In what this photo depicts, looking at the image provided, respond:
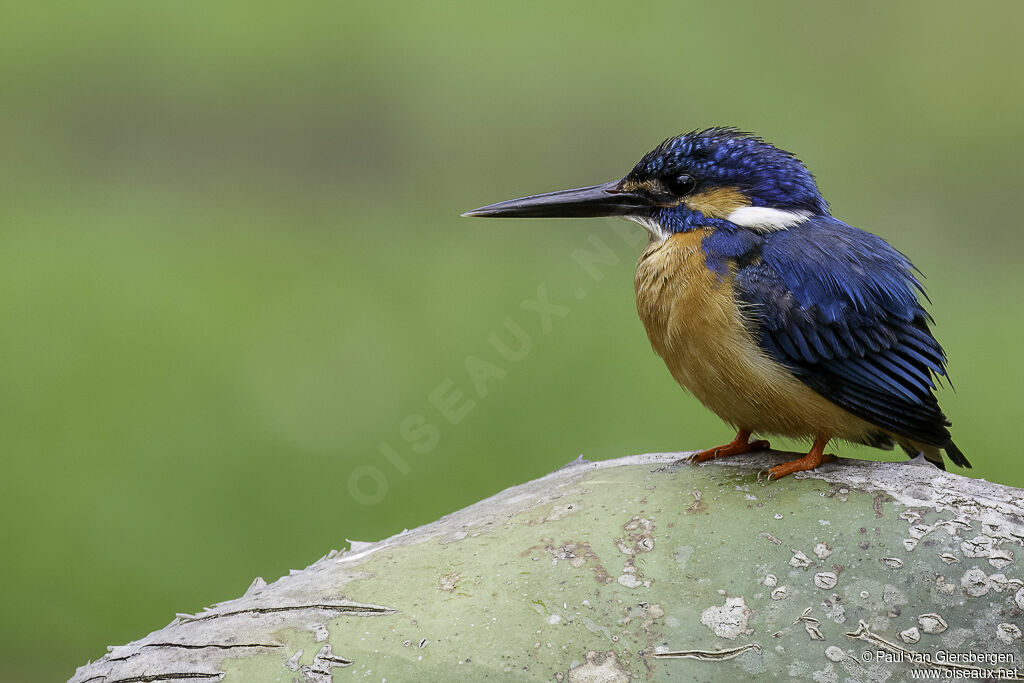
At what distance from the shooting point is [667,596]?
4.33 feet

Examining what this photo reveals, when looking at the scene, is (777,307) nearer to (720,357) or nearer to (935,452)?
(720,357)

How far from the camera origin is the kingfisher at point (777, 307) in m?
1.48

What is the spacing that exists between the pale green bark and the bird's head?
0.41m

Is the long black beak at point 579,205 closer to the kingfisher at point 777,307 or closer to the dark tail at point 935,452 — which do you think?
the kingfisher at point 777,307

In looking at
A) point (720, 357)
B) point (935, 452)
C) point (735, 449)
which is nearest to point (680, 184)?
point (720, 357)

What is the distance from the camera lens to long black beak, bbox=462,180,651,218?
1635 mm

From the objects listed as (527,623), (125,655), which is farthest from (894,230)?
(125,655)

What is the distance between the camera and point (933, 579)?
129 cm

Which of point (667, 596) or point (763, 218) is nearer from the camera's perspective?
point (667, 596)

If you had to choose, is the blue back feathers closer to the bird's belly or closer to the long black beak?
the bird's belly

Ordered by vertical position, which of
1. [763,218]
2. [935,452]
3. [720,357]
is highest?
[763,218]

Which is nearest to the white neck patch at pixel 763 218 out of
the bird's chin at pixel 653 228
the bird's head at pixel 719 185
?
the bird's head at pixel 719 185

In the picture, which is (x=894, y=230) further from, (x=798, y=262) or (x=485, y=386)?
(x=798, y=262)

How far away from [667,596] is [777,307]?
1.51ft
